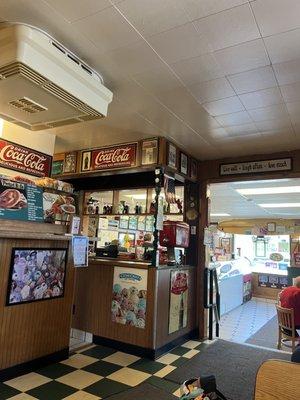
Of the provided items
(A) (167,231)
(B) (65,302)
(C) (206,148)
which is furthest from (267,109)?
(B) (65,302)

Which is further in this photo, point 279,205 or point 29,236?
point 279,205

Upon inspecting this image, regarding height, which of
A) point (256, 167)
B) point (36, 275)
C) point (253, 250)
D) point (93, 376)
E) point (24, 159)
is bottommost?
point (93, 376)

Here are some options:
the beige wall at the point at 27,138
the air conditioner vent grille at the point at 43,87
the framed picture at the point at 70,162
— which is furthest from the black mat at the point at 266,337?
the air conditioner vent grille at the point at 43,87

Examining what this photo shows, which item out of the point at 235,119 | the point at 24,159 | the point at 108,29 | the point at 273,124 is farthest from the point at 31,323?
the point at 273,124

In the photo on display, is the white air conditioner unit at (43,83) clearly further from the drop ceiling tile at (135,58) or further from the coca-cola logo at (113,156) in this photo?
the coca-cola logo at (113,156)

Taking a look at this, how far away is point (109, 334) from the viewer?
424 centimetres

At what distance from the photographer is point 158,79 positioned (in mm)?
2793

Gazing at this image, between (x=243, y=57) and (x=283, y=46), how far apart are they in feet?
0.96

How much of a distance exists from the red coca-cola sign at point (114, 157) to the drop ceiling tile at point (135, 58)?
70.7 inches

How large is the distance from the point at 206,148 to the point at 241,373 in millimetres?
2942

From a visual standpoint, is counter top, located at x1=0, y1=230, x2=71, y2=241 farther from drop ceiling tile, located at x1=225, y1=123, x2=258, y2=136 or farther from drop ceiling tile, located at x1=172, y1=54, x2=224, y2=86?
drop ceiling tile, located at x1=225, y1=123, x2=258, y2=136

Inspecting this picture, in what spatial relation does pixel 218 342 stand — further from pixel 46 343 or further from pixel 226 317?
pixel 226 317

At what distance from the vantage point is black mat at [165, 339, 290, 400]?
3.11m

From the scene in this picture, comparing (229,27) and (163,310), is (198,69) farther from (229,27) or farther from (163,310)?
(163,310)
